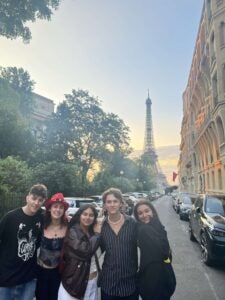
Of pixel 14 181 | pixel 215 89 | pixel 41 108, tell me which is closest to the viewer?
pixel 14 181

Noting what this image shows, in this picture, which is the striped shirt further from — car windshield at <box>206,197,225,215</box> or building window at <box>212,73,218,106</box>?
building window at <box>212,73,218,106</box>

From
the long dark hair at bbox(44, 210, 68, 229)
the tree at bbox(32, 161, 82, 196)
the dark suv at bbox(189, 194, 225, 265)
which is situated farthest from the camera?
the tree at bbox(32, 161, 82, 196)

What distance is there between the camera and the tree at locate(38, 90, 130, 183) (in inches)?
1481

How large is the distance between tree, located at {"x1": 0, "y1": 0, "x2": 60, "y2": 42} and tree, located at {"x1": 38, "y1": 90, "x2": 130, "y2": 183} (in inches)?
963

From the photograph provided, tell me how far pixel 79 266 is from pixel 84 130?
1450 inches

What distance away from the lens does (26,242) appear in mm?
3037

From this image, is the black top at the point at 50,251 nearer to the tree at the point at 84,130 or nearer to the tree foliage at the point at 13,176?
the tree foliage at the point at 13,176

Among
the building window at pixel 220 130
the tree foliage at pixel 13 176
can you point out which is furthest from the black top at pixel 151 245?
the building window at pixel 220 130

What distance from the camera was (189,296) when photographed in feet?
17.9

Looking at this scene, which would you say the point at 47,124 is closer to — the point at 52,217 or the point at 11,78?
the point at 11,78

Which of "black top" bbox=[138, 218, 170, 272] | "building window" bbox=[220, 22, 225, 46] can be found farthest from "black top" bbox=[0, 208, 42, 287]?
"building window" bbox=[220, 22, 225, 46]

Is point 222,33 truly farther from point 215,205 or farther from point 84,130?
point 84,130

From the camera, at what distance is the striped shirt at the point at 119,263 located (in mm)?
2850

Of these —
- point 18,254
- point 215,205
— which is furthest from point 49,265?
point 215,205
